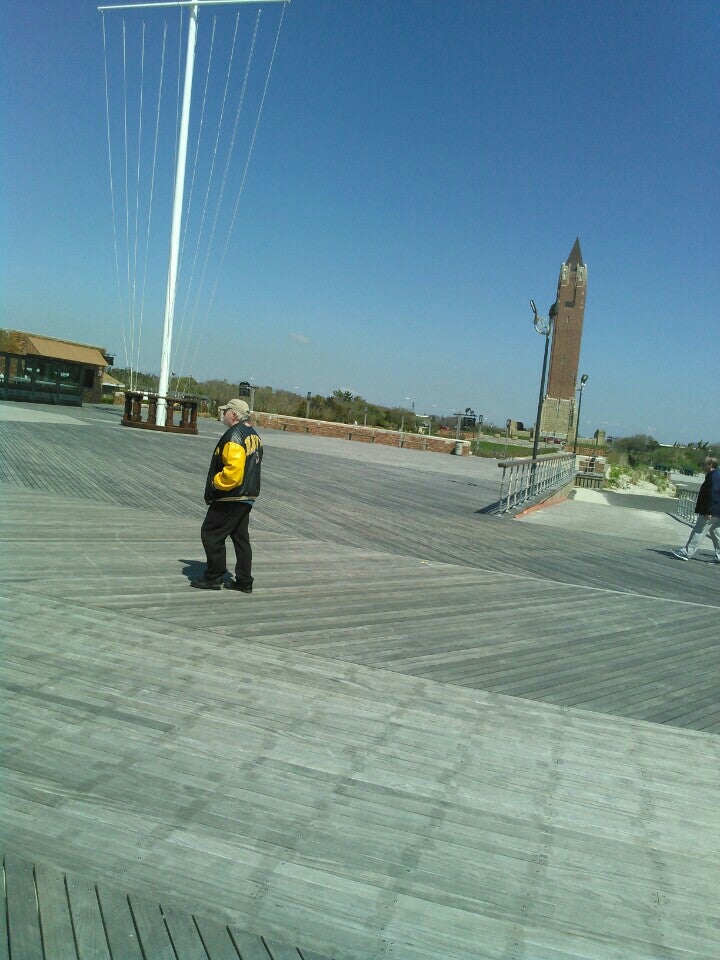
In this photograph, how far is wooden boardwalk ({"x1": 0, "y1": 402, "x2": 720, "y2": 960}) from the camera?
9.45 feet

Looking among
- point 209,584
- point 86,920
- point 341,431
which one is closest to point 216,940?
point 86,920

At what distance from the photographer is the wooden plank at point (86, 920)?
98.9 inches

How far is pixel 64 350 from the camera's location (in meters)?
37.4

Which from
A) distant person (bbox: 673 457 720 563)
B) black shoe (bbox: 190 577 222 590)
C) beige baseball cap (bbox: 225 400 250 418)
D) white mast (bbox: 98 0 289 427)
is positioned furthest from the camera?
white mast (bbox: 98 0 289 427)

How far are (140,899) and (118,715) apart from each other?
4.92 ft

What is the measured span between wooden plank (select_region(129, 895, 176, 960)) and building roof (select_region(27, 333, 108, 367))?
1352 inches

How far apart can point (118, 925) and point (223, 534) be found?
4.22 m

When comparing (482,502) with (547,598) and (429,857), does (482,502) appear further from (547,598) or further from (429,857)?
(429,857)

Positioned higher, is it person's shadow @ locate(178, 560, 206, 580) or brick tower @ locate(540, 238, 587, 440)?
brick tower @ locate(540, 238, 587, 440)

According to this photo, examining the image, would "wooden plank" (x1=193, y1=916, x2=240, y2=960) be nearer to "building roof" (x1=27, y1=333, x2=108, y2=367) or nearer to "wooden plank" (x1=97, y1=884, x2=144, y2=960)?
"wooden plank" (x1=97, y1=884, x2=144, y2=960)

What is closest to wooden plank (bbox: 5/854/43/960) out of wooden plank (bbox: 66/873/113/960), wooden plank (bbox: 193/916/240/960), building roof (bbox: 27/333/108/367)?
wooden plank (bbox: 66/873/113/960)

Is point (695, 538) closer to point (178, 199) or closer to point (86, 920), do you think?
point (86, 920)

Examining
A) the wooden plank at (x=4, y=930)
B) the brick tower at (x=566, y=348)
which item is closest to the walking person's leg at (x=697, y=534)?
the wooden plank at (x=4, y=930)

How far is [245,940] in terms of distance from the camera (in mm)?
2629
